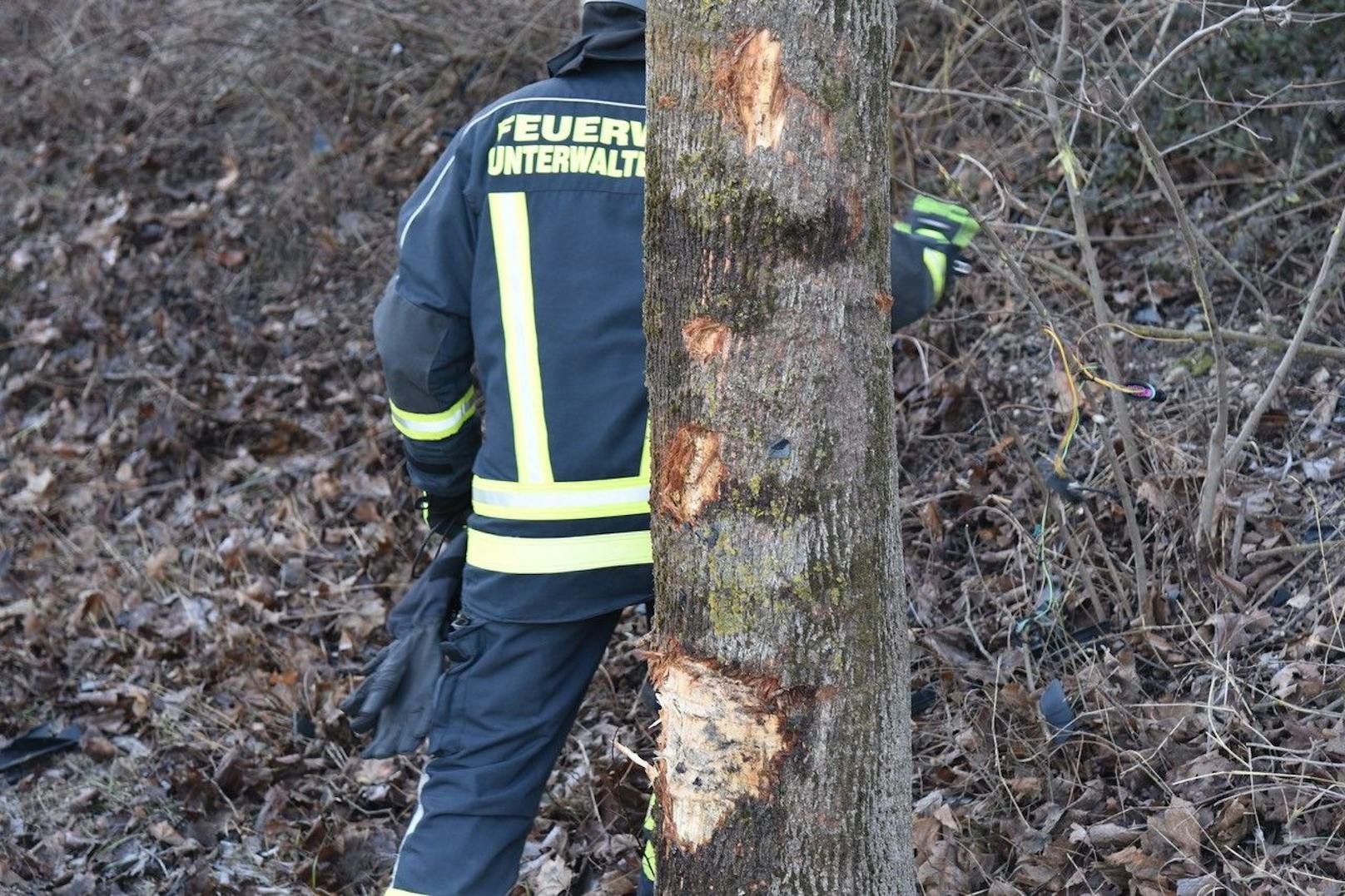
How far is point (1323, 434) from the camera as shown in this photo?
3801mm

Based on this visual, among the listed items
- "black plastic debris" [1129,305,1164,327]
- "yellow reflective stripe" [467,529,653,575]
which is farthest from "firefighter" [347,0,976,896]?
"black plastic debris" [1129,305,1164,327]

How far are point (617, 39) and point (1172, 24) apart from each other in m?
3.26

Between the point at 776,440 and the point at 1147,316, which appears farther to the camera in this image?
the point at 1147,316

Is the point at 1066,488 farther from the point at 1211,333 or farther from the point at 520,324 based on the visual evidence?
the point at 520,324

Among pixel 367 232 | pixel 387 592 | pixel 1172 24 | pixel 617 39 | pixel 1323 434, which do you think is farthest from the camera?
Answer: pixel 367 232

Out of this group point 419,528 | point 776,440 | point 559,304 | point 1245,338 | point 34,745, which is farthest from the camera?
point 419,528

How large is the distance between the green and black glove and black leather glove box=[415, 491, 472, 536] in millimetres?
1210

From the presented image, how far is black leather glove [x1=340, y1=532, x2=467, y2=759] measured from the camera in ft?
9.95

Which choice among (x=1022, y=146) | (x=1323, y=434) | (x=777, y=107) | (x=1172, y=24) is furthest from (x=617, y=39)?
(x=1172, y=24)

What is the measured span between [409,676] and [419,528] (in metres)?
1.96

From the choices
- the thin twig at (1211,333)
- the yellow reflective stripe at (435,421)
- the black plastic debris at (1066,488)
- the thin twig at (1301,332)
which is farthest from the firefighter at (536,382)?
the thin twig at (1301,332)

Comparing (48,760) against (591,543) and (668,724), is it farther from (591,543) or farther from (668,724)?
(668,724)

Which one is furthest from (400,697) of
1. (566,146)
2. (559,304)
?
(566,146)

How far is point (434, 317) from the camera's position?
9.27 ft
